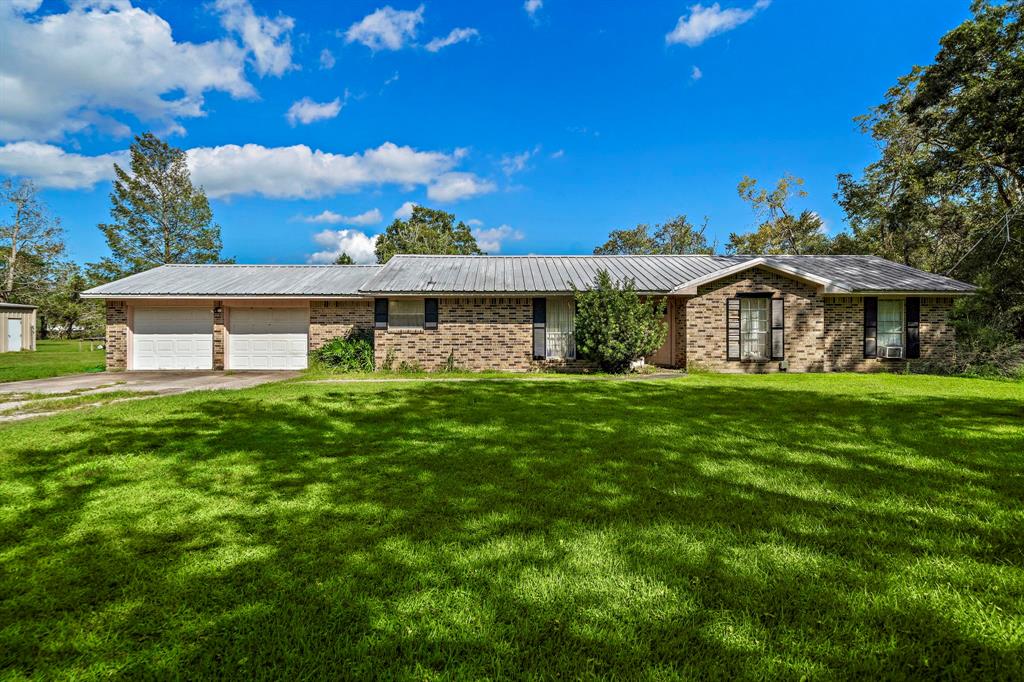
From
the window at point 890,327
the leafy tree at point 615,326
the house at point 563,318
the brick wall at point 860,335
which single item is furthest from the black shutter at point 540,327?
the window at point 890,327

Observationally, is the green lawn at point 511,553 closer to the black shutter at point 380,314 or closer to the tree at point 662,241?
Result: the black shutter at point 380,314

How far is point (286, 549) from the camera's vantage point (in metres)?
2.88

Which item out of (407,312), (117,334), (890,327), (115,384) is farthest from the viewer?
(117,334)

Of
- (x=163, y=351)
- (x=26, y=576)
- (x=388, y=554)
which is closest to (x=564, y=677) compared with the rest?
(x=388, y=554)

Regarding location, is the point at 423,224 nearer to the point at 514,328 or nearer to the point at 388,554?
the point at 514,328

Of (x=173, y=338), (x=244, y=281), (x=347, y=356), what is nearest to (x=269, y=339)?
(x=244, y=281)

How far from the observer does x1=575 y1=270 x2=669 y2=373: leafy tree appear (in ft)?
42.9

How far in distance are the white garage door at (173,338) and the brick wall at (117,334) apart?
295 millimetres

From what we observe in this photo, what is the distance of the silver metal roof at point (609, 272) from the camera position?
1418 cm

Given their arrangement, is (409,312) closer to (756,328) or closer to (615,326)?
(615,326)

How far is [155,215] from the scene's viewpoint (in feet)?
109

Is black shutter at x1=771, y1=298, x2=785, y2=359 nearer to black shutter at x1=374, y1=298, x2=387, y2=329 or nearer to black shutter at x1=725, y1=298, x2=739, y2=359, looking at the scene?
black shutter at x1=725, y1=298, x2=739, y2=359

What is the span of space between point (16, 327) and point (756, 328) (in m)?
38.3

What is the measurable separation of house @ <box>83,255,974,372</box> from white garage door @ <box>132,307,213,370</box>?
0.16 ft
